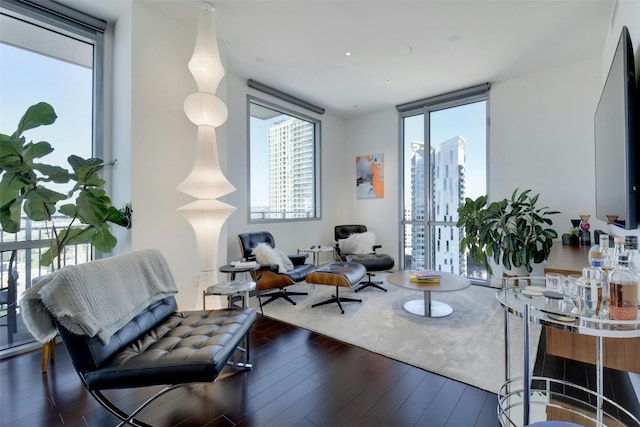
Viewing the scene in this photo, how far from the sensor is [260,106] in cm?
464

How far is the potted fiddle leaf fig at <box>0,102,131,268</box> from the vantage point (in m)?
2.04

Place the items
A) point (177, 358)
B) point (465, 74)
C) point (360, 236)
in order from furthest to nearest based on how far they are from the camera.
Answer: point (360, 236) → point (465, 74) → point (177, 358)

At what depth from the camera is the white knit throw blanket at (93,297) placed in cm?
140

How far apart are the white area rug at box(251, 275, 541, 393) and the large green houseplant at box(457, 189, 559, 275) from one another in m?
0.63

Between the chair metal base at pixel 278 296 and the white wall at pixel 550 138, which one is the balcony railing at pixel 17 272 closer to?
the chair metal base at pixel 278 296

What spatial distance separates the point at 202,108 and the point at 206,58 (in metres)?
0.46

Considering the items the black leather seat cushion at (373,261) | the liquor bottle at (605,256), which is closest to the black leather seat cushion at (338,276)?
the black leather seat cushion at (373,261)

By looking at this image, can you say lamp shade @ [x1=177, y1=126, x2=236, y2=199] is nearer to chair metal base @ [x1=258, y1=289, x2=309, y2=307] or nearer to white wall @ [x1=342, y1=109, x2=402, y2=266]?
chair metal base @ [x1=258, y1=289, x2=309, y2=307]

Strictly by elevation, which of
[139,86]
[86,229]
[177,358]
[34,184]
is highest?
[139,86]

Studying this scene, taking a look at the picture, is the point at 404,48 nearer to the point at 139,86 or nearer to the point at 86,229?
the point at 139,86

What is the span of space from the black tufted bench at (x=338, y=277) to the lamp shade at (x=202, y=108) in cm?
204

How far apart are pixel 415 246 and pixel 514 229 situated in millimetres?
1822

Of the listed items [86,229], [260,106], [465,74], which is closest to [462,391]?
[86,229]

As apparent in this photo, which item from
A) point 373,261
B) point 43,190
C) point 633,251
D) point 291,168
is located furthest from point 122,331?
point 291,168
